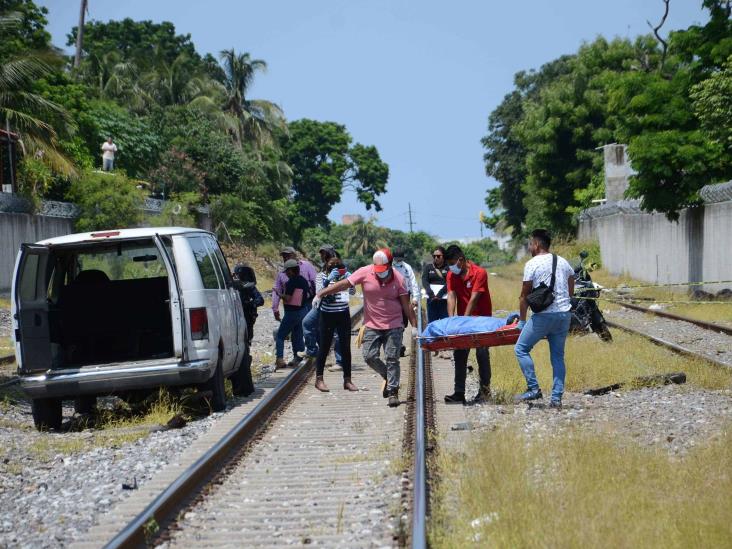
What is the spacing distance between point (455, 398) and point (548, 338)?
1458mm

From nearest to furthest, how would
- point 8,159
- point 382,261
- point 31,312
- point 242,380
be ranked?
1. point 31,312
2. point 382,261
3. point 242,380
4. point 8,159

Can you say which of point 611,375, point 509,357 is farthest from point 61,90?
point 611,375

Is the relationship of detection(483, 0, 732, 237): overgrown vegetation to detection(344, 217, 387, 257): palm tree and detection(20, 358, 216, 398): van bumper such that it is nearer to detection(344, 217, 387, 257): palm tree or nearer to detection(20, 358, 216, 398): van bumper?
detection(344, 217, 387, 257): palm tree

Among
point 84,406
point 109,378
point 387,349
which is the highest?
point 387,349

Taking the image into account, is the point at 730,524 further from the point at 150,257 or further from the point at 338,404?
the point at 150,257

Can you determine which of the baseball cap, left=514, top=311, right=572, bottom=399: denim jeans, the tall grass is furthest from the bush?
left=514, top=311, right=572, bottom=399: denim jeans

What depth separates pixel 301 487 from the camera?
816cm

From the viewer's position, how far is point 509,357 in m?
16.4

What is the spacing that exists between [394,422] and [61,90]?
34.7m

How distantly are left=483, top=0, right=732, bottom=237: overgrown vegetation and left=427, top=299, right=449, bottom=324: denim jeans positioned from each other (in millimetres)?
13754

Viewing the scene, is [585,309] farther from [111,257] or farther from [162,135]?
[162,135]

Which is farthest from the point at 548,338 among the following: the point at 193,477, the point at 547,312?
the point at 193,477

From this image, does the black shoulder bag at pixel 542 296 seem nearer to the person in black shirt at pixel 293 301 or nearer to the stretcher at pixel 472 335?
the stretcher at pixel 472 335

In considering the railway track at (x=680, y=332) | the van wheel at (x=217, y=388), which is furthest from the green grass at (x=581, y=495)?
the railway track at (x=680, y=332)
